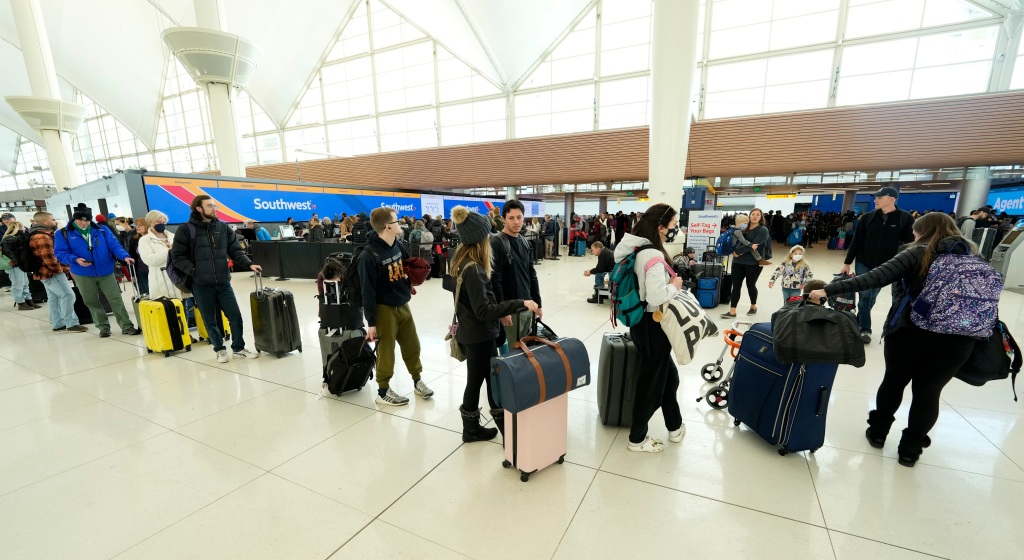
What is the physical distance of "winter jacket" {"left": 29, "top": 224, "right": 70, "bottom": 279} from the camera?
4961 millimetres

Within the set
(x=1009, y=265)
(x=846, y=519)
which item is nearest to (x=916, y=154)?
(x=1009, y=265)

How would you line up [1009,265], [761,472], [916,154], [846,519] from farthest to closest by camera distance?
[916,154] < [1009,265] < [761,472] < [846,519]

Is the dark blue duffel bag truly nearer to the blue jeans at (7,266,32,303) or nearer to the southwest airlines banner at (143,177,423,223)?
the southwest airlines banner at (143,177,423,223)

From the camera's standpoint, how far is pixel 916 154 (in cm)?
1240

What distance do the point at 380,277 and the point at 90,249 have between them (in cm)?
457

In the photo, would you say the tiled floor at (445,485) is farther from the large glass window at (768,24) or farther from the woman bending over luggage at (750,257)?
the large glass window at (768,24)

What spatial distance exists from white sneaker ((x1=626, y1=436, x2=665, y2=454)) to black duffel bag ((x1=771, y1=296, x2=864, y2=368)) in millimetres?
876

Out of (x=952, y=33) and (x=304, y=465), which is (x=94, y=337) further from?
(x=952, y=33)

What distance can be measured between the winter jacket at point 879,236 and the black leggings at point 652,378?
309cm

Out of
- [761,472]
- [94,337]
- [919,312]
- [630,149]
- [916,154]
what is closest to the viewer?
[919,312]

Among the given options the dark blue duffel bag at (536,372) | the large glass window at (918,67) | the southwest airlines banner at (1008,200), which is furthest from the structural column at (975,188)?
the dark blue duffel bag at (536,372)

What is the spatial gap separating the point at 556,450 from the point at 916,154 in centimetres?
1738

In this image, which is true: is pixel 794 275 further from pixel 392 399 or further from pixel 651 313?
pixel 392 399

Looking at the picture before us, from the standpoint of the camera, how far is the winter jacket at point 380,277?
8.82 feet
